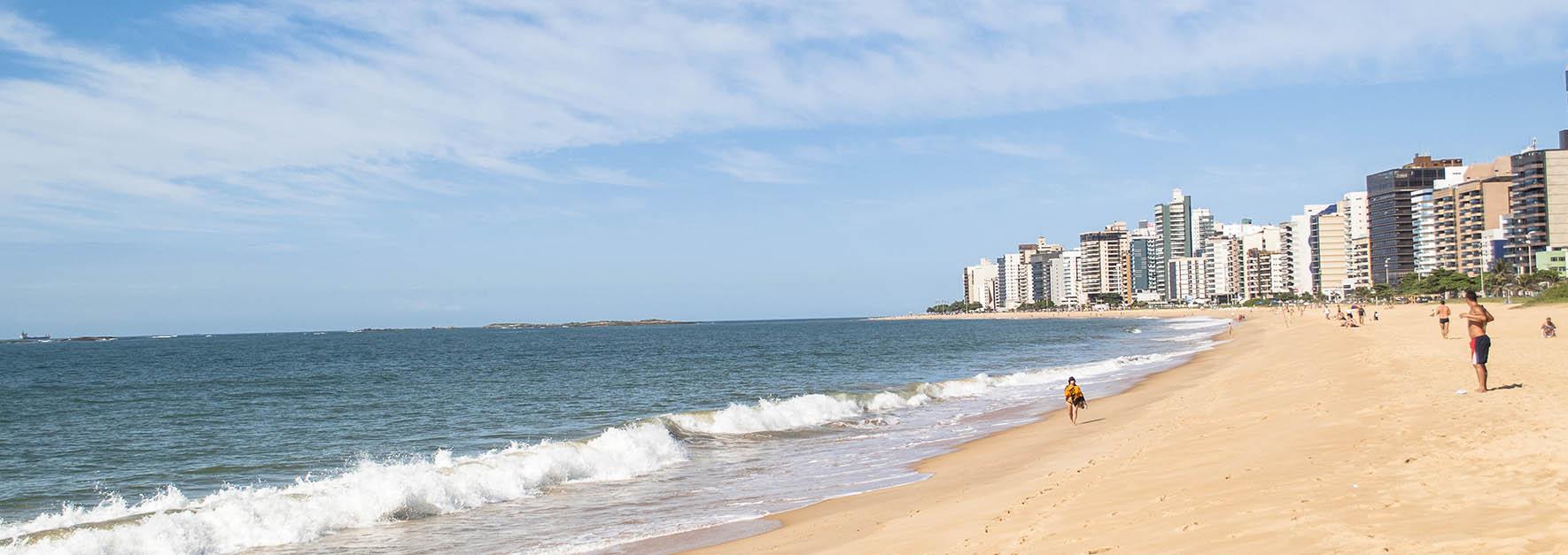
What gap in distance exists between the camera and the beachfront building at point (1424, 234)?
162m

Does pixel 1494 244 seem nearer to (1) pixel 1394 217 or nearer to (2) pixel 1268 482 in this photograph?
(1) pixel 1394 217

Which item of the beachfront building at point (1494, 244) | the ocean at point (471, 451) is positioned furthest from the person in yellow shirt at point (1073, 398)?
the beachfront building at point (1494, 244)

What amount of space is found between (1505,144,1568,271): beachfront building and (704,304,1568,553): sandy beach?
14059 cm

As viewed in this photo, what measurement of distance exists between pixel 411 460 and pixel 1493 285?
125 meters

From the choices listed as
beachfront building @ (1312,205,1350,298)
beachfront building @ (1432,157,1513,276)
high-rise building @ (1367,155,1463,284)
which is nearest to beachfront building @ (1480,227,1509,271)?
beachfront building @ (1432,157,1513,276)

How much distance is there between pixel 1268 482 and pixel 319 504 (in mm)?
13034

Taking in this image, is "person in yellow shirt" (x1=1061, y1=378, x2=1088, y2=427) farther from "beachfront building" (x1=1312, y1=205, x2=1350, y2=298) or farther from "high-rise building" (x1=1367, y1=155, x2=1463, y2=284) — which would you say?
"beachfront building" (x1=1312, y1=205, x2=1350, y2=298)

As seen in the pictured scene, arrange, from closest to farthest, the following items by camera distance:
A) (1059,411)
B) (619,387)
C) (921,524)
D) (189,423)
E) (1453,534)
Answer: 1. (1453,534)
2. (921,524)
3. (1059,411)
4. (189,423)
5. (619,387)

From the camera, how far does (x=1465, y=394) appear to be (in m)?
15.6

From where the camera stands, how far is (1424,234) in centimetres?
16412

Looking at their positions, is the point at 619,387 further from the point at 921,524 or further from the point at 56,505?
the point at 921,524

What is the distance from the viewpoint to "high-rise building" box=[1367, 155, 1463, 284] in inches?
6831

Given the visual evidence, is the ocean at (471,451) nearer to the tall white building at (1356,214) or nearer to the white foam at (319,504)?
the white foam at (319,504)

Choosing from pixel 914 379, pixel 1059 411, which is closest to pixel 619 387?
pixel 914 379
